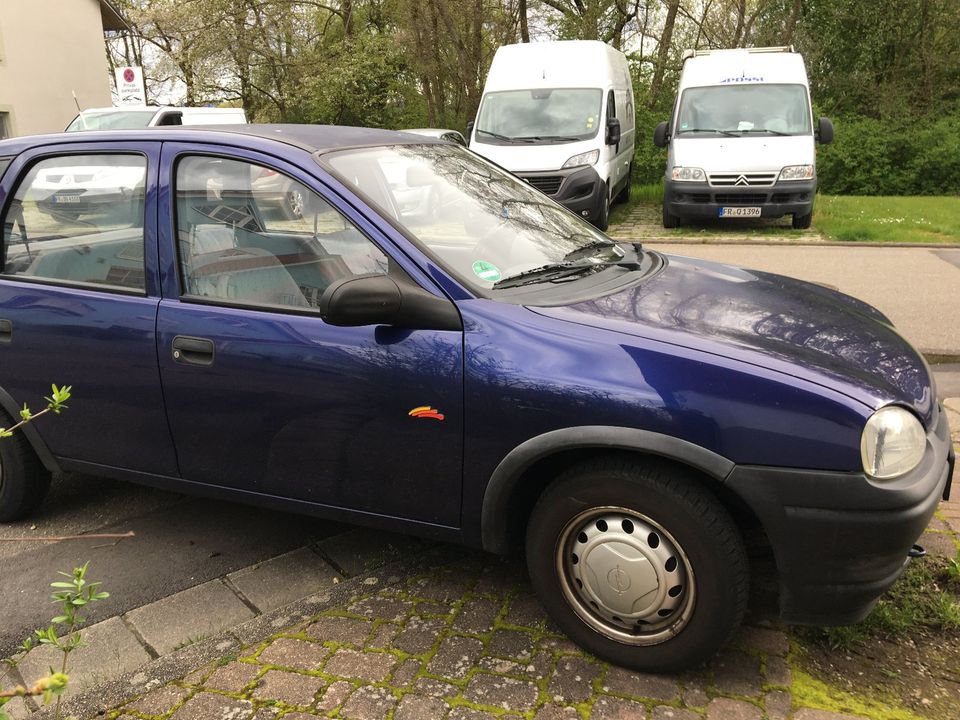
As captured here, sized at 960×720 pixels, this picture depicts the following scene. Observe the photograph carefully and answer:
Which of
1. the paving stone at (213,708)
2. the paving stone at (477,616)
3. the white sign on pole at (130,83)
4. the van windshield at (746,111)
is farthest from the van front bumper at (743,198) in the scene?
the white sign on pole at (130,83)

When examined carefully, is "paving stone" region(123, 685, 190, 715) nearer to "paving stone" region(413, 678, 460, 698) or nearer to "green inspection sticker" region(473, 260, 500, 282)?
"paving stone" region(413, 678, 460, 698)

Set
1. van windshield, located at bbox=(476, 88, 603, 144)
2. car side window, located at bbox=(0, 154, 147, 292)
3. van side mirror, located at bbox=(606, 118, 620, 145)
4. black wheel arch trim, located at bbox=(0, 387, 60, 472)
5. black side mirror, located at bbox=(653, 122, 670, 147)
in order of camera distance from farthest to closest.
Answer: black side mirror, located at bbox=(653, 122, 670, 147) → van side mirror, located at bbox=(606, 118, 620, 145) → van windshield, located at bbox=(476, 88, 603, 144) → black wheel arch trim, located at bbox=(0, 387, 60, 472) → car side window, located at bbox=(0, 154, 147, 292)

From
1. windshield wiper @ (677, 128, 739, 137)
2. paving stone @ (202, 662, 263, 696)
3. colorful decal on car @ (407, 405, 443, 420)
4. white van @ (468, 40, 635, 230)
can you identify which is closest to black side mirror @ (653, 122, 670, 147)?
windshield wiper @ (677, 128, 739, 137)

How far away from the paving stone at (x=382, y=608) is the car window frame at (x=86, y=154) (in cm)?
144

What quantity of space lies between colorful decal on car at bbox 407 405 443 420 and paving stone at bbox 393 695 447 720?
0.87m

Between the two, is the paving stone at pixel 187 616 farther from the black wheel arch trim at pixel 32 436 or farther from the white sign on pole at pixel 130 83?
the white sign on pole at pixel 130 83

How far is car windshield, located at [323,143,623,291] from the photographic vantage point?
10.0 ft

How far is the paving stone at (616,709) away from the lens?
2.53m

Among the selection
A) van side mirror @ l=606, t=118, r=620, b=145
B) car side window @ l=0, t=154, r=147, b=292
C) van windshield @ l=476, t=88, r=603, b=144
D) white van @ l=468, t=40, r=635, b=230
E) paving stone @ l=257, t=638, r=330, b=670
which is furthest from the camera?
van side mirror @ l=606, t=118, r=620, b=145

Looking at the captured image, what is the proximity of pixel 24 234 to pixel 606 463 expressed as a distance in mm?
2715

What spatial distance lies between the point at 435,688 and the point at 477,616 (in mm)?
438

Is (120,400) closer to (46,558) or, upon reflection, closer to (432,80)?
(46,558)

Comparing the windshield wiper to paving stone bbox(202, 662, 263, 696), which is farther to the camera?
the windshield wiper

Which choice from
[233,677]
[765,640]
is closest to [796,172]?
[765,640]
